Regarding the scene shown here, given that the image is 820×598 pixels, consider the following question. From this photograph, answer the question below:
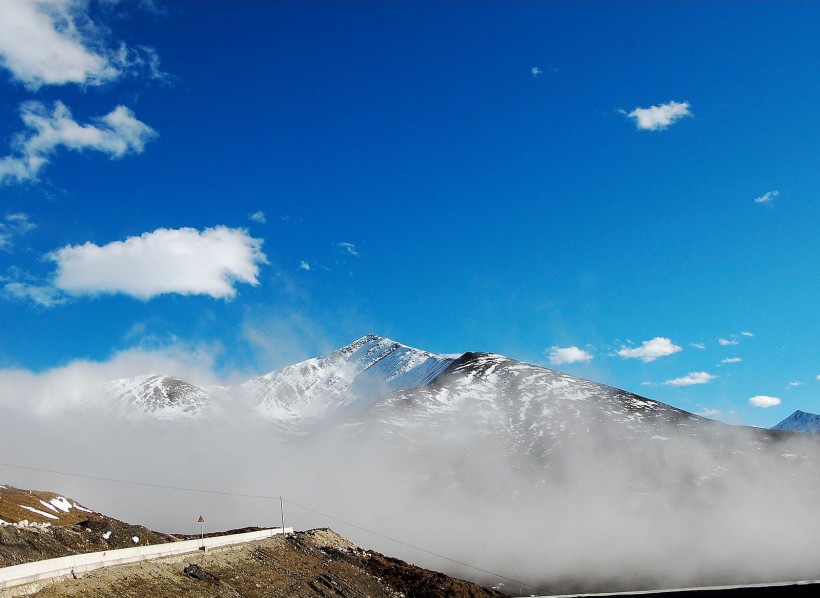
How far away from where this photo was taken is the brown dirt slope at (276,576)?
4516 cm

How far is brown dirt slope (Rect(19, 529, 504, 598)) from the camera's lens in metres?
45.2

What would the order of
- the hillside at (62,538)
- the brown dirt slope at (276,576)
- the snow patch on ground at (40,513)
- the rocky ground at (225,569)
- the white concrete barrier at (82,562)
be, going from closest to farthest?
the white concrete barrier at (82,562) → the brown dirt slope at (276,576) → the rocky ground at (225,569) → the hillside at (62,538) → the snow patch on ground at (40,513)

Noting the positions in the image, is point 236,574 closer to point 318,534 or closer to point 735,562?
point 318,534

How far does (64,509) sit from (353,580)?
91.8 meters

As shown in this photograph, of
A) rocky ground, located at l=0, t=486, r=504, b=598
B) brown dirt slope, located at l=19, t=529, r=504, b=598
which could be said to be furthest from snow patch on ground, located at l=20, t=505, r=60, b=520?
brown dirt slope, located at l=19, t=529, r=504, b=598

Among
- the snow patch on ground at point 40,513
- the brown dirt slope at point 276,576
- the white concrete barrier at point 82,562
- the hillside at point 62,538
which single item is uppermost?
the snow patch on ground at point 40,513

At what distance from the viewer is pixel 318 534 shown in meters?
93.4

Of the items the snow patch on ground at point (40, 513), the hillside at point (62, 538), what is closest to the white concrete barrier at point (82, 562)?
the hillside at point (62, 538)

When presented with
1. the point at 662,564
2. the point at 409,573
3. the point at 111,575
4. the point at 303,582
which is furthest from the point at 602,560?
the point at 111,575

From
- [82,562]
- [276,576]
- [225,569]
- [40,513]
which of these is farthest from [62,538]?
[40,513]

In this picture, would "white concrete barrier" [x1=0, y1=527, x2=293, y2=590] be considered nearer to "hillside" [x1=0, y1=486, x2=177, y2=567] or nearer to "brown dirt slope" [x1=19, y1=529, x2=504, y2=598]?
"brown dirt slope" [x1=19, y1=529, x2=504, y2=598]

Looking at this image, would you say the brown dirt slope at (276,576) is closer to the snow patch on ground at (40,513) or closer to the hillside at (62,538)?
the hillside at (62,538)

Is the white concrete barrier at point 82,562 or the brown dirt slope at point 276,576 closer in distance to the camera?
the white concrete barrier at point 82,562

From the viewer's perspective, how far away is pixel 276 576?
64125 mm
